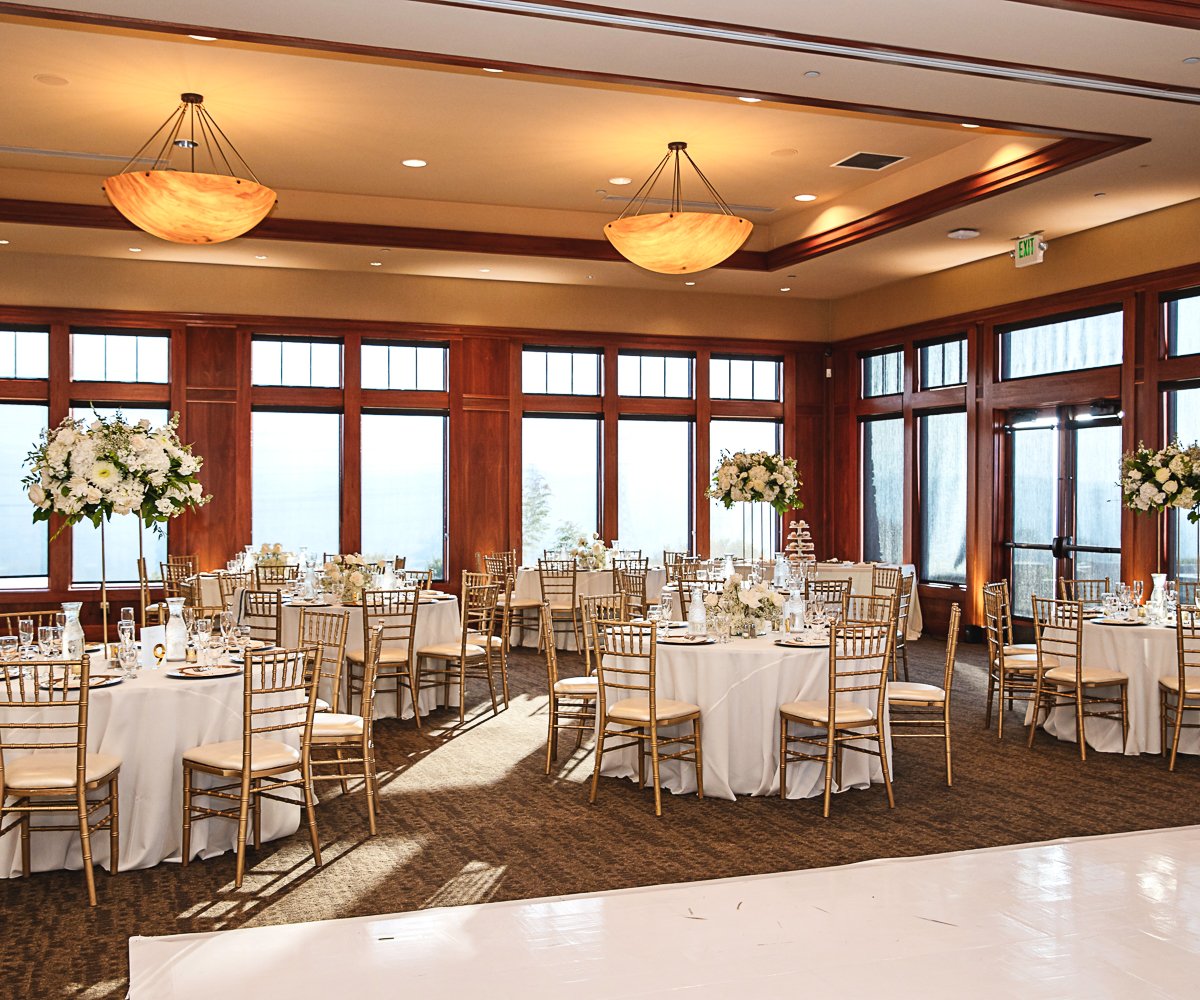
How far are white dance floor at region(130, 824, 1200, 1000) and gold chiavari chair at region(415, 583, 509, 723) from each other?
4346mm

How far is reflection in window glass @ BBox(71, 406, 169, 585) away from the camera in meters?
13.0

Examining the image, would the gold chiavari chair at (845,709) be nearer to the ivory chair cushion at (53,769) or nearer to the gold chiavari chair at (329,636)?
the gold chiavari chair at (329,636)

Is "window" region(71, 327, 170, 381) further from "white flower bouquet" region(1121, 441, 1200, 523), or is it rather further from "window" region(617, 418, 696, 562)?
"white flower bouquet" region(1121, 441, 1200, 523)

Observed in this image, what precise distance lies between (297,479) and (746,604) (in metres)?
8.03

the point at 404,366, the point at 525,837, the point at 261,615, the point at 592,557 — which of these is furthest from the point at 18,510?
the point at 525,837

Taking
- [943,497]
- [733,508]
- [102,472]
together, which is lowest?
[733,508]

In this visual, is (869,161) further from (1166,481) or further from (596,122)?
(1166,481)

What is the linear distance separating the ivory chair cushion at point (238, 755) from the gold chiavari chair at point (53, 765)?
35 centimetres

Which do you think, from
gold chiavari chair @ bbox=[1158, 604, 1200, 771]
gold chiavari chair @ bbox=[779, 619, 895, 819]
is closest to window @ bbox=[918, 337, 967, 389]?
gold chiavari chair @ bbox=[1158, 604, 1200, 771]

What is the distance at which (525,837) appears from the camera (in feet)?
19.1

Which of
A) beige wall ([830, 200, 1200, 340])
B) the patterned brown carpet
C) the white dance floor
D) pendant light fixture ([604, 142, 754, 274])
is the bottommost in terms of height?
the patterned brown carpet

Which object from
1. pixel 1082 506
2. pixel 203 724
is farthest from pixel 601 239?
pixel 203 724

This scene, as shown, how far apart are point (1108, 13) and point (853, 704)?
3771 mm

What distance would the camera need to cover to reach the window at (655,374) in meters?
14.8
